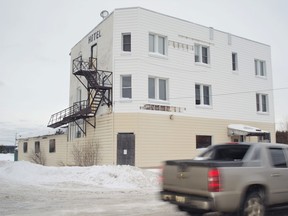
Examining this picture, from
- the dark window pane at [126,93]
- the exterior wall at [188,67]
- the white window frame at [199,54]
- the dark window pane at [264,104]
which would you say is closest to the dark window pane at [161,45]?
the exterior wall at [188,67]

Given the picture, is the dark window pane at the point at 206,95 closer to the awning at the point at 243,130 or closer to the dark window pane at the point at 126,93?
the awning at the point at 243,130

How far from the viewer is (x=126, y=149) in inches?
950

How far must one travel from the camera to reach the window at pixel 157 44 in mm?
25766

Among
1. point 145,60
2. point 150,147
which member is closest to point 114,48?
point 145,60

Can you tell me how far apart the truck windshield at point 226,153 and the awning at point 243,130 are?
19.6m

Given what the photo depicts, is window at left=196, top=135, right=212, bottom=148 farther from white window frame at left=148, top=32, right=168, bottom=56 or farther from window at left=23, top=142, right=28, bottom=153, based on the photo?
window at left=23, top=142, right=28, bottom=153

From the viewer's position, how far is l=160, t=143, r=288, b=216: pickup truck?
7.10 metres

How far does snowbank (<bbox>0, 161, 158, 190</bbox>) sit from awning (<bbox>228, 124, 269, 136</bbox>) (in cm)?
1223

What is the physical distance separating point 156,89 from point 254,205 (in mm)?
18065

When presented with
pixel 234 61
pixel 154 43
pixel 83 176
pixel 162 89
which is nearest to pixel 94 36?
pixel 154 43

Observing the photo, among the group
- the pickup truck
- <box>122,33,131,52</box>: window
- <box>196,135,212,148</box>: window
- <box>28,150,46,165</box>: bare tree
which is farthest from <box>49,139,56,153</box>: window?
the pickup truck

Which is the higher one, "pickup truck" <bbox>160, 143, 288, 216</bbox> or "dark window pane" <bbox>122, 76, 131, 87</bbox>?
"dark window pane" <bbox>122, 76, 131, 87</bbox>

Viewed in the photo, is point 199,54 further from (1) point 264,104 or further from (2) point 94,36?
(1) point 264,104

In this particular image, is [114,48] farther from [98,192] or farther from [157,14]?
[98,192]
